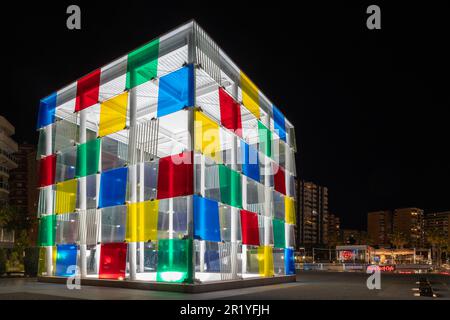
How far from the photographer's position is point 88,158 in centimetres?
2292

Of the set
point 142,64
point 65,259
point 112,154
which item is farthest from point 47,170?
→ point 142,64

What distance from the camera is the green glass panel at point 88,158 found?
2252cm

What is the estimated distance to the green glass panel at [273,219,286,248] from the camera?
26380 millimetres

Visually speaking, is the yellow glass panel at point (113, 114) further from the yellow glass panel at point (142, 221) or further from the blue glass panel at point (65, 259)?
the blue glass panel at point (65, 259)

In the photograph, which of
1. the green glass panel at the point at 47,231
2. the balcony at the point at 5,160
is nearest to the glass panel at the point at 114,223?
the green glass panel at the point at 47,231

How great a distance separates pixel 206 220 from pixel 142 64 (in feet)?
25.6

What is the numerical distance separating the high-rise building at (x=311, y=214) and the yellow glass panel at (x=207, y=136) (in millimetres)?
160910

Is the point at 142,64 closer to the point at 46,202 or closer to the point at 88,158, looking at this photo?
the point at 88,158

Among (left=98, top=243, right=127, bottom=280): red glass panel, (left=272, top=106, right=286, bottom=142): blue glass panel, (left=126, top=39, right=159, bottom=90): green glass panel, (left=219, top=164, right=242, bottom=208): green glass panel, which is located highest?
(left=126, top=39, right=159, bottom=90): green glass panel

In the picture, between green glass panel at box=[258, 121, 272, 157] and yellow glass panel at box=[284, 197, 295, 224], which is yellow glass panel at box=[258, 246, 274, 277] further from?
green glass panel at box=[258, 121, 272, 157]

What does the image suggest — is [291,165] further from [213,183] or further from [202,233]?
[202,233]

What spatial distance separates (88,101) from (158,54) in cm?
542

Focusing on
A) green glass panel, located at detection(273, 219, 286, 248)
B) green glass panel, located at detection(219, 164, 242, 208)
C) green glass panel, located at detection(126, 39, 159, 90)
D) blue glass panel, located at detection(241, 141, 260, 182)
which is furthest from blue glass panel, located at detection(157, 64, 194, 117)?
green glass panel, located at detection(273, 219, 286, 248)

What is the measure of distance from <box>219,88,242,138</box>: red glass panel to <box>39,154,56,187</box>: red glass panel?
10.4 metres
